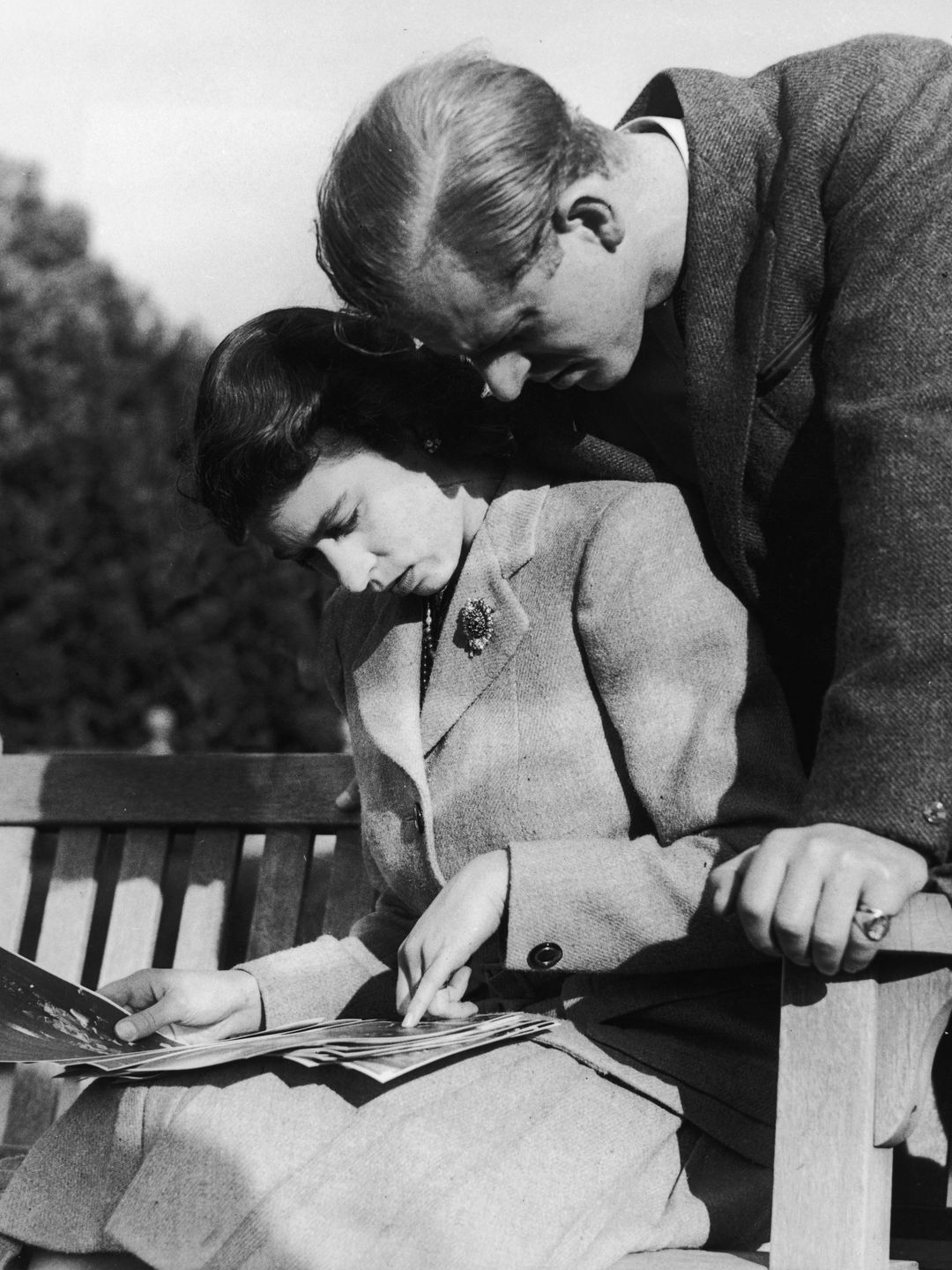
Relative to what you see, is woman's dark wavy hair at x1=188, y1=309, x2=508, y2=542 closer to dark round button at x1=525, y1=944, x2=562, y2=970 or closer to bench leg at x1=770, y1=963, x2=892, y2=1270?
dark round button at x1=525, y1=944, x2=562, y2=970

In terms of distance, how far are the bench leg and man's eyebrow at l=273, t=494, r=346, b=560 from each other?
3.03ft

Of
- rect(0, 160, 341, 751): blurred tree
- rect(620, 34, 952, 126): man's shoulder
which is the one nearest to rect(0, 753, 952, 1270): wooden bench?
rect(0, 160, 341, 751): blurred tree

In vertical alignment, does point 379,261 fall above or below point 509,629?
above

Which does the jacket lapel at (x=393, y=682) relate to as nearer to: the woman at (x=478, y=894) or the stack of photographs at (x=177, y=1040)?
the woman at (x=478, y=894)

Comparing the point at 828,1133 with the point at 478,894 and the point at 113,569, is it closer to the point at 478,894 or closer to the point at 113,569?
the point at 478,894

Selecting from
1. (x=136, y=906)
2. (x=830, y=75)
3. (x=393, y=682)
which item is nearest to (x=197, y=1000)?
(x=393, y=682)

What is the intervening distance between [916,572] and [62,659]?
3.08m

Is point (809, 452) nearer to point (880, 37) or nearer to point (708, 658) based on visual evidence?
point (708, 658)

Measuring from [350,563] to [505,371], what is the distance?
359mm

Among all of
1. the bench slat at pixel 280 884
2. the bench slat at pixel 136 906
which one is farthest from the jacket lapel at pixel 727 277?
the bench slat at pixel 136 906

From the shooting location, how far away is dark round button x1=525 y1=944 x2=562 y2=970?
1940mm

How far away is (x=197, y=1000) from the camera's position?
2.30 metres

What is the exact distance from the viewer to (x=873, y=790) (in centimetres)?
166

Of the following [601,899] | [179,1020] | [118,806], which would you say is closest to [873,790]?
[601,899]
